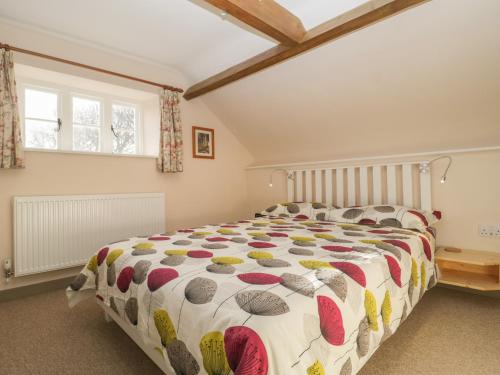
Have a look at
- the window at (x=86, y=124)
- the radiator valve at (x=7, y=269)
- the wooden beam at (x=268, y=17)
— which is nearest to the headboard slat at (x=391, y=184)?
the wooden beam at (x=268, y=17)

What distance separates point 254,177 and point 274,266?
2.75 m

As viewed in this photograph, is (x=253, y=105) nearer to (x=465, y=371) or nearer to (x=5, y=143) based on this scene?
(x=5, y=143)

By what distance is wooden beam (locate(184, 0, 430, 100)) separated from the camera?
1704 millimetres

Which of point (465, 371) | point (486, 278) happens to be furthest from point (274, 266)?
point (486, 278)

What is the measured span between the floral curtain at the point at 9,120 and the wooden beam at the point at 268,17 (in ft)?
5.73

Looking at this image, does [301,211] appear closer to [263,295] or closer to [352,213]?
[352,213]

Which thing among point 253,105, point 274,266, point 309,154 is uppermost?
point 253,105

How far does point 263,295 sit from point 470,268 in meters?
2.08

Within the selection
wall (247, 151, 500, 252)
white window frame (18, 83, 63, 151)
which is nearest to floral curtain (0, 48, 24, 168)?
white window frame (18, 83, 63, 151)

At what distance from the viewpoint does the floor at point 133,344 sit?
1407mm

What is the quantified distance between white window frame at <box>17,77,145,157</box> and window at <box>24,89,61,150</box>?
0.09 feet

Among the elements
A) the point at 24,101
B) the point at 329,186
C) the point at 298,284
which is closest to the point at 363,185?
the point at 329,186

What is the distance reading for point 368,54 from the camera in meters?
2.21

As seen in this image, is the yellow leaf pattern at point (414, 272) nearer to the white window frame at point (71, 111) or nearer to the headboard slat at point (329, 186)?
the headboard slat at point (329, 186)
